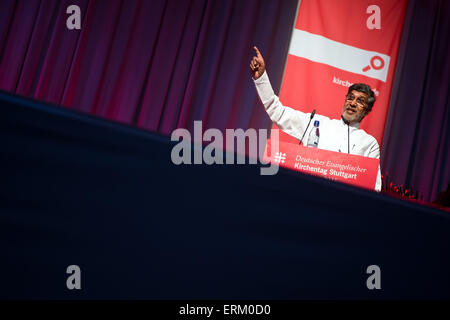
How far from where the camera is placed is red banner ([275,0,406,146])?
Result: 2908mm

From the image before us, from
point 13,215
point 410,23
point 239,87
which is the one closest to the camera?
point 13,215

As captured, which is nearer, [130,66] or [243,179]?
[243,179]

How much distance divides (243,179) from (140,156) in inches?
6.8

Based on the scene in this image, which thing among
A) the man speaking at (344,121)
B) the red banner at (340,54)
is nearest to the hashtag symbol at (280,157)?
the man speaking at (344,121)

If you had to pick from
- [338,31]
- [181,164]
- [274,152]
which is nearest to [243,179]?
[181,164]

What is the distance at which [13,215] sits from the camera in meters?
0.48

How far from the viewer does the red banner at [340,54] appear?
2.91 meters

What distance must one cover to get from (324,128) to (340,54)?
1139 mm

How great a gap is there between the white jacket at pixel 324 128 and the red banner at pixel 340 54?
0.49m

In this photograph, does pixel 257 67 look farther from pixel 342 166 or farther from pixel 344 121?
pixel 342 166

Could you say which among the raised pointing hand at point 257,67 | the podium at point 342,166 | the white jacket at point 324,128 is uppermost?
the raised pointing hand at point 257,67

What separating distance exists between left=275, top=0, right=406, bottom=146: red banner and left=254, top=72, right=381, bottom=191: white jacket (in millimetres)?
489

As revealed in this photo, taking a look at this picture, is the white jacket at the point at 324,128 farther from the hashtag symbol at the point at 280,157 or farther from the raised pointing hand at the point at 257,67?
the hashtag symbol at the point at 280,157
